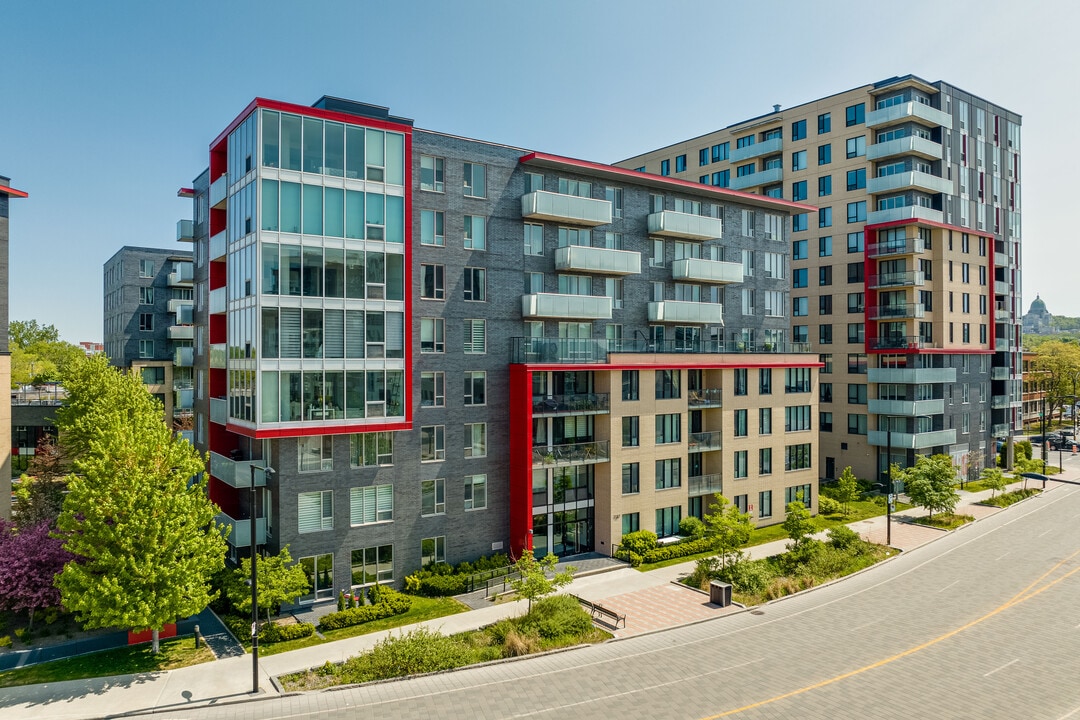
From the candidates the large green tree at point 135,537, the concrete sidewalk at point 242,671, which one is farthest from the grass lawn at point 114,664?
the large green tree at point 135,537

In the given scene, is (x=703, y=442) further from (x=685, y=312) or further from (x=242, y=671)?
(x=242, y=671)

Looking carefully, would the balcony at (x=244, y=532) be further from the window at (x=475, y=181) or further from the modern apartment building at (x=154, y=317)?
the modern apartment building at (x=154, y=317)

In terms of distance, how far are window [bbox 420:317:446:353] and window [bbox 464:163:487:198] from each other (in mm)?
7092

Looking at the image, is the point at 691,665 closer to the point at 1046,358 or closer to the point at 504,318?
the point at 504,318

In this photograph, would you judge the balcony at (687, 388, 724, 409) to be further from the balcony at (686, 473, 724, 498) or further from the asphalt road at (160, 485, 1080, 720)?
the asphalt road at (160, 485, 1080, 720)

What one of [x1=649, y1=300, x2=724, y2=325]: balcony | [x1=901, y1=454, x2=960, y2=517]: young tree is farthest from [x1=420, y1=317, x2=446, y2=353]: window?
[x1=901, y1=454, x2=960, y2=517]: young tree

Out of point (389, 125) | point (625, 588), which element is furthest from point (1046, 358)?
point (389, 125)

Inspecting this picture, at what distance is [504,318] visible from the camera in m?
37.8

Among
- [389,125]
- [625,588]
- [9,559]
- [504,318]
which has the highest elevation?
[389,125]

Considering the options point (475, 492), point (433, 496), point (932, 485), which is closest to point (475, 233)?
point (475, 492)

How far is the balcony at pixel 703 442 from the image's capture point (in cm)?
4325

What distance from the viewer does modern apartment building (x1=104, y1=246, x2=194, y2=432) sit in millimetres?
62781

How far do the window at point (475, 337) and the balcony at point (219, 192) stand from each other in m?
14.0

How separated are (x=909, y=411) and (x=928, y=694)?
3831 cm
